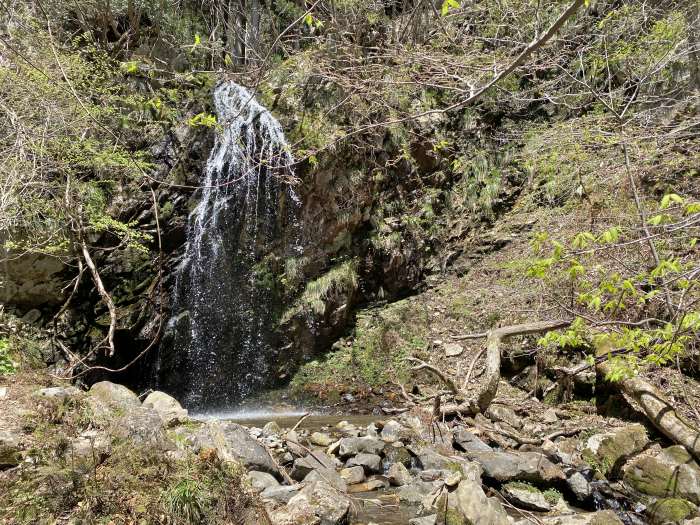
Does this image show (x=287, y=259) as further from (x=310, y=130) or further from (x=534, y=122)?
(x=534, y=122)

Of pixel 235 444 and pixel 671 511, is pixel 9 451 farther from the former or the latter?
pixel 671 511

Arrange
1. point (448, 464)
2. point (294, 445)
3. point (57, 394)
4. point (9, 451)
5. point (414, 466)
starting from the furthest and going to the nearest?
point (294, 445) → point (414, 466) → point (448, 464) → point (57, 394) → point (9, 451)

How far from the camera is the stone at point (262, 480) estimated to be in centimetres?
382

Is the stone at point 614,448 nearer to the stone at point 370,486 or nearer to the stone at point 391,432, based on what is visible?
the stone at point 391,432

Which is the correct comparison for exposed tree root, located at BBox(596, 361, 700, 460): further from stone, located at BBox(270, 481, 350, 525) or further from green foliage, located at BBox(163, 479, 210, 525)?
green foliage, located at BBox(163, 479, 210, 525)

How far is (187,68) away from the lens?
1138 cm

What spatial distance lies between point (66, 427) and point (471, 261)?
8.62 metres

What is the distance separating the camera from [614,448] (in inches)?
181

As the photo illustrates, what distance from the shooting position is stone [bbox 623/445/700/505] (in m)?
3.87

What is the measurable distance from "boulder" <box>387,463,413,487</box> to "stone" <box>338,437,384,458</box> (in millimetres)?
435

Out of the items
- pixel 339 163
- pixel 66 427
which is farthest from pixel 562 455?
pixel 339 163

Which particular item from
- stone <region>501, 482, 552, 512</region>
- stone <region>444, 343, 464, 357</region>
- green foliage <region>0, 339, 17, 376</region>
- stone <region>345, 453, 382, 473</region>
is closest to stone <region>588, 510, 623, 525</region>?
stone <region>501, 482, 552, 512</region>

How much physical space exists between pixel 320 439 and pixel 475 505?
8.84ft

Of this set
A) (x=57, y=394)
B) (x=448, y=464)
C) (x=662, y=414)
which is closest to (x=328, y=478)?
(x=448, y=464)
